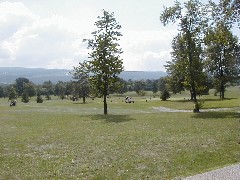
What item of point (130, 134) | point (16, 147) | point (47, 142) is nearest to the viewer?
point (16, 147)

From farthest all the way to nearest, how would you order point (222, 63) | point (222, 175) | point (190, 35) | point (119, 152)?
point (222, 63), point (190, 35), point (119, 152), point (222, 175)

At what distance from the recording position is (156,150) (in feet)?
78.6

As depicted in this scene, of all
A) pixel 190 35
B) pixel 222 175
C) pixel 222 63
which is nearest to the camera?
pixel 222 175

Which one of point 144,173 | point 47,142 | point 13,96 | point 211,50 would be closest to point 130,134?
point 47,142

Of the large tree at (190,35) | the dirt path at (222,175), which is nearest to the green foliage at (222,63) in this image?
the large tree at (190,35)

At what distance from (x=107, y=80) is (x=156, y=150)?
Answer: 1284 inches

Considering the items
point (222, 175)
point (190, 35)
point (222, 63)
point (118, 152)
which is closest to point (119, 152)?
point (118, 152)

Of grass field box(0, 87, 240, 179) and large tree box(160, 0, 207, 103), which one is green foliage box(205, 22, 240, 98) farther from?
grass field box(0, 87, 240, 179)

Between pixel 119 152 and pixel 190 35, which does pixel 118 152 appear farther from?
pixel 190 35

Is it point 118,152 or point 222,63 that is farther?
point 222,63

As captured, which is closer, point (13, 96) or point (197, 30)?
point (197, 30)

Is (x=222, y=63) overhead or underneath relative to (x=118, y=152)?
overhead

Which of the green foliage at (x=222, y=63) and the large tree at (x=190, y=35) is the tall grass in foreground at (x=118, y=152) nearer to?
the large tree at (x=190, y=35)

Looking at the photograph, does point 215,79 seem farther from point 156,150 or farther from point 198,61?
point 156,150
